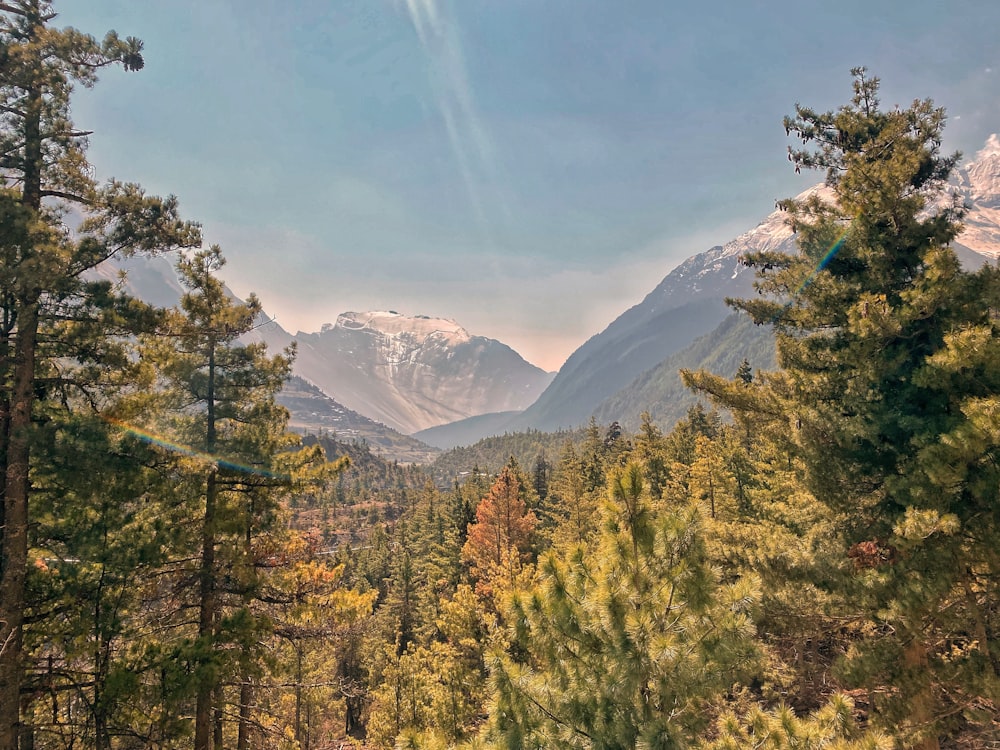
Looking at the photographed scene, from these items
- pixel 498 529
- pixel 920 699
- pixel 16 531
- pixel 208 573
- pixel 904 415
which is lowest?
pixel 498 529

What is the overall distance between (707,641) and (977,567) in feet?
23.9

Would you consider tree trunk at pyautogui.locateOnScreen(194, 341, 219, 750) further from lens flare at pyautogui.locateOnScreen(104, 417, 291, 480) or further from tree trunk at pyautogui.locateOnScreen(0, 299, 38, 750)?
tree trunk at pyautogui.locateOnScreen(0, 299, 38, 750)

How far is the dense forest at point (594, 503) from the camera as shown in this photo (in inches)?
188

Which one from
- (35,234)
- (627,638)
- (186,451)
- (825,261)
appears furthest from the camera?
(186,451)

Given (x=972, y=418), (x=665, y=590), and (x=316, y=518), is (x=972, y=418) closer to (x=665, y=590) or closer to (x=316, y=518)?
(x=665, y=590)

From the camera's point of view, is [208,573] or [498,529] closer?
[208,573]

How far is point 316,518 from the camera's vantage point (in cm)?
11406

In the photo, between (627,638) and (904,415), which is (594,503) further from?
(904,415)

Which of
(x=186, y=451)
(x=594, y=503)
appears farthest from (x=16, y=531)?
(x=594, y=503)

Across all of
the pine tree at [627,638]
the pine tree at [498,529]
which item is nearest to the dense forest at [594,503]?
the pine tree at [627,638]

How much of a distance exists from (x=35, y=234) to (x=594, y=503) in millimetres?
8894

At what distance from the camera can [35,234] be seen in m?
6.79

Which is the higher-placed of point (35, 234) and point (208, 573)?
point (35, 234)

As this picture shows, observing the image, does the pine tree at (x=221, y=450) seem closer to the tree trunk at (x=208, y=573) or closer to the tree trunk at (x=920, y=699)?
the tree trunk at (x=208, y=573)
